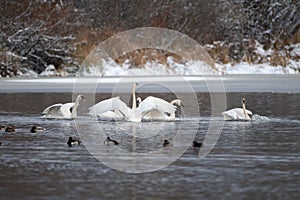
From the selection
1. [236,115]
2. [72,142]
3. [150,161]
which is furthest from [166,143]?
[236,115]

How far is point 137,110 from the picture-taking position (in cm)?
1259

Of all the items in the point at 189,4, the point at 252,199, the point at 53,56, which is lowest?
the point at 252,199

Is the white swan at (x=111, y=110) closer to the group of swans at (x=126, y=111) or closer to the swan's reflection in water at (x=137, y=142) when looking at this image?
the group of swans at (x=126, y=111)

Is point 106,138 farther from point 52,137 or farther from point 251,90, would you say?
point 251,90

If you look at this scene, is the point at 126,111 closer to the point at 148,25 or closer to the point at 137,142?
the point at 137,142

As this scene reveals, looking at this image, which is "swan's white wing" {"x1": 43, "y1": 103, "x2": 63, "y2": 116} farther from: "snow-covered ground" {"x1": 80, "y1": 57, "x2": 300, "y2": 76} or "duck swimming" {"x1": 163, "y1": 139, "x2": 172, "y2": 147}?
"snow-covered ground" {"x1": 80, "y1": 57, "x2": 300, "y2": 76}

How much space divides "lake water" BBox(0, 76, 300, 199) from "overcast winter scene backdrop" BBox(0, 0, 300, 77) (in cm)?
1952

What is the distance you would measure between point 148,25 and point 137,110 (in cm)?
2862

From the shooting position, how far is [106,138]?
32.6 feet

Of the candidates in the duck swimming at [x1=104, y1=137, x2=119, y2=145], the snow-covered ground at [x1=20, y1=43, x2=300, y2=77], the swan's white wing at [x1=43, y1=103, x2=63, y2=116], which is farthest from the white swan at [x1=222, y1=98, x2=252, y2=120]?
the snow-covered ground at [x1=20, y1=43, x2=300, y2=77]

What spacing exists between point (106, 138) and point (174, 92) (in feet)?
33.8

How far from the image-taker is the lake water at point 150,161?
644 cm

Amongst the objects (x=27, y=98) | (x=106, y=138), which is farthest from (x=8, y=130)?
(x=27, y=98)

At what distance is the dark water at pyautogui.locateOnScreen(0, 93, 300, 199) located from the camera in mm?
6398
